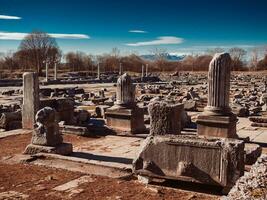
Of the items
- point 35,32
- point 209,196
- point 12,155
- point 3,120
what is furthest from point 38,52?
point 209,196

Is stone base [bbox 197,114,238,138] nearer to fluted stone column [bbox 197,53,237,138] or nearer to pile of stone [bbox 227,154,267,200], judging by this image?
fluted stone column [bbox 197,53,237,138]

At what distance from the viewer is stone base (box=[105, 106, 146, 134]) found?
12789mm

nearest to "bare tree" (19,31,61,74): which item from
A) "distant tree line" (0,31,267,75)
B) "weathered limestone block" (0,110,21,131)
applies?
"distant tree line" (0,31,267,75)

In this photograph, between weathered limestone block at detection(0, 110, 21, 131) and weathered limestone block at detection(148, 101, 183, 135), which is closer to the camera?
weathered limestone block at detection(148, 101, 183, 135)

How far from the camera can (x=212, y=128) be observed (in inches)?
433

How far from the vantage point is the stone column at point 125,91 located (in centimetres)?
1305

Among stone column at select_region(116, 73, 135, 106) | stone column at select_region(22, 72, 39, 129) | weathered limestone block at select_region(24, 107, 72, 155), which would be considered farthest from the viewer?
stone column at select_region(22, 72, 39, 129)

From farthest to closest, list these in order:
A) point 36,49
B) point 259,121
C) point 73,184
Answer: point 36,49 < point 259,121 < point 73,184

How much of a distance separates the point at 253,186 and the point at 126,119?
9956 millimetres

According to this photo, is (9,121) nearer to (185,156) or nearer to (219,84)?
(219,84)

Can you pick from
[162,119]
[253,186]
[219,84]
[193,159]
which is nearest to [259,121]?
[219,84]

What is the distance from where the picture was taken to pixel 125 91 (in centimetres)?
1312

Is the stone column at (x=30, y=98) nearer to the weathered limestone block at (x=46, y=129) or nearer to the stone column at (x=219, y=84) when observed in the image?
the weathered limestone block at (x=46, y=129)

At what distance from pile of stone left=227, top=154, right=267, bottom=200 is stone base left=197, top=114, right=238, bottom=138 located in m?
7.55
